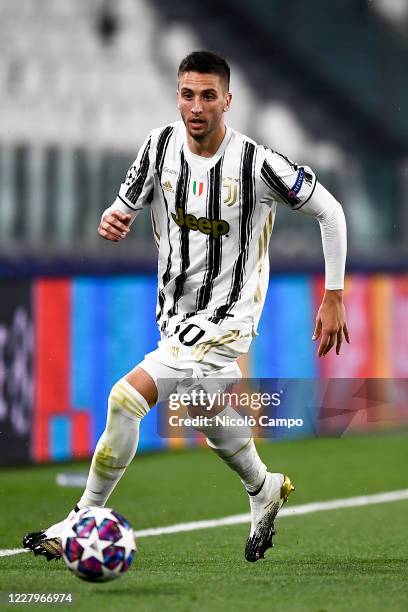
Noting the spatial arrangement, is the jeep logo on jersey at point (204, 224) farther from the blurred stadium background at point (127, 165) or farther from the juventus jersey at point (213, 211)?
the blurred stadium background at point (127, 165)

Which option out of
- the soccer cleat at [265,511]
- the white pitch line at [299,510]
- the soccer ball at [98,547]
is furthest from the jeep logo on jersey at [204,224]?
the white pitch line at [299,510]

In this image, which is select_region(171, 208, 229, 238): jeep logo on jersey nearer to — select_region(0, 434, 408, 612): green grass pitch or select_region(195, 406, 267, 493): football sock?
select_region(195, 406, 267, 493): football sock

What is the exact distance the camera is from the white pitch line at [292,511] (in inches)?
280

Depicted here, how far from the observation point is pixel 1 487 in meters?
8.93

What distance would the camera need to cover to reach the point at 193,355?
5.48 m

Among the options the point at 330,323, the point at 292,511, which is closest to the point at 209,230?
the point at 330,323

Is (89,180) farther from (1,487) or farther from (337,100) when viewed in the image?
(337,100)

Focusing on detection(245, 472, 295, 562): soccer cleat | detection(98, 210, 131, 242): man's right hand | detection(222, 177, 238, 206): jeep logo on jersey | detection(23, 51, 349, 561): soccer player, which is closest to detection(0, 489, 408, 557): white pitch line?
detection(245, 472, 295, 562): soccer cleat

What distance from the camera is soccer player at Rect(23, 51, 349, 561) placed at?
5.42 m

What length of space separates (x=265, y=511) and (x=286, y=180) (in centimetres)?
142

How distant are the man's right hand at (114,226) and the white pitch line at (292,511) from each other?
1532 millimetres

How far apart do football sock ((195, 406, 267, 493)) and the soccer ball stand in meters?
0.88

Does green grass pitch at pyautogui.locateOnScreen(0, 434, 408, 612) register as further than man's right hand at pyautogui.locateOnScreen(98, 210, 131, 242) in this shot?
No

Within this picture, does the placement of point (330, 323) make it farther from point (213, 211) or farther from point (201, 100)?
point (201, 100)
